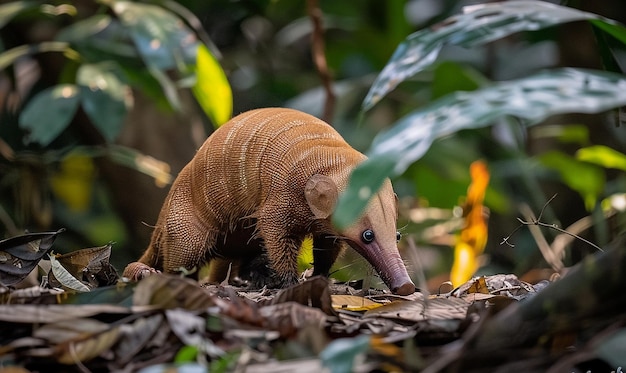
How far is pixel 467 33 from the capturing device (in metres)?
2.29

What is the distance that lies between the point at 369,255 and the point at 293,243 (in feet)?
1.01

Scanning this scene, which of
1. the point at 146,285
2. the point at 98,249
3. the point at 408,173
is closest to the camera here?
the point at 146,285

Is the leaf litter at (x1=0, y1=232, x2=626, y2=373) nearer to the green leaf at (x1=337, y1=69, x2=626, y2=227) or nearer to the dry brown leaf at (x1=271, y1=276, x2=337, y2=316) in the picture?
the dry brown leaf at (x1=271, y1=276, x2=337, y2=316)

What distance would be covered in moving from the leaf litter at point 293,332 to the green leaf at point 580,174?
276cm

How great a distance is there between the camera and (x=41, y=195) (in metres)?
5.50

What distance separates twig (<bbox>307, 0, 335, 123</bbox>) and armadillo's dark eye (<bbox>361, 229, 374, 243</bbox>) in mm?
1656

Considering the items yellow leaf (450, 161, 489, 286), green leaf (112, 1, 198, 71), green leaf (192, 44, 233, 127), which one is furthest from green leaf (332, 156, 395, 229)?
green leaf (192, 44, 233, 127)

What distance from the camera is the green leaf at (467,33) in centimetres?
225

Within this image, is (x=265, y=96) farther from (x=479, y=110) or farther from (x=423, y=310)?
(x=479, y=110)

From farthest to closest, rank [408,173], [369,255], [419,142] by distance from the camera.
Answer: [408,173]
[369,255]
[419,142]

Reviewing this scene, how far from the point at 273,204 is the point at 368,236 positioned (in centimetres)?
35

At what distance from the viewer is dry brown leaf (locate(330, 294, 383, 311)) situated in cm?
220

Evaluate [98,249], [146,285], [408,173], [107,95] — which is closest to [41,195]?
[107,95]

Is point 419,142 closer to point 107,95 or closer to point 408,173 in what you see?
point 107,95
